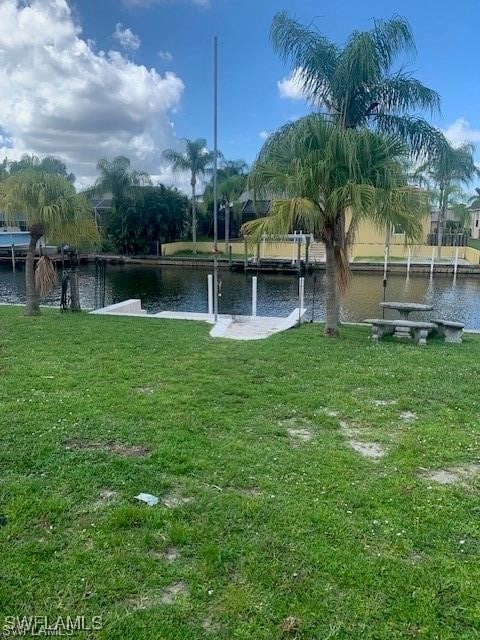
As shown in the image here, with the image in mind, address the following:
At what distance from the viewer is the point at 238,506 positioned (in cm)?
301

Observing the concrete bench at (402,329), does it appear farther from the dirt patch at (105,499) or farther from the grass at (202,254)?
the grass at (202,254)

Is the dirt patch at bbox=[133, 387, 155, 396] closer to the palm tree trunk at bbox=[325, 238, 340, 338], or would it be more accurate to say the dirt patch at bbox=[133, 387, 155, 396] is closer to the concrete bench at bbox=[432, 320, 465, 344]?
the palm tree trunk at bbox=[325, 238, 340, 338]

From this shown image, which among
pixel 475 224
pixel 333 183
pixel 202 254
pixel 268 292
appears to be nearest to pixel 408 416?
pixel 333 183

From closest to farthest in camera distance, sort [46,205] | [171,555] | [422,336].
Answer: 1. [171,555]
2. [422,336]
3. [46,205]

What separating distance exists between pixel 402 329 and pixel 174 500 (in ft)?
22.5

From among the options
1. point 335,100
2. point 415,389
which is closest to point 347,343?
point 415,389

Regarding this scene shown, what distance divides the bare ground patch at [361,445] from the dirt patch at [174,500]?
1.57 metres

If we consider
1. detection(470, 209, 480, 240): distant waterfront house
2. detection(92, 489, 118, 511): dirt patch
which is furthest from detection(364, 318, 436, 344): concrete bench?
detection(470, 209, 480, 240): distant waterfront house

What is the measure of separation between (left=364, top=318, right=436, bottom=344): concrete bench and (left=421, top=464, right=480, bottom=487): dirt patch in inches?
199

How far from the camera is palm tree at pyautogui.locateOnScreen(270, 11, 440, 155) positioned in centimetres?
898

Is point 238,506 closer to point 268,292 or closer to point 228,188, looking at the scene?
point 268,292

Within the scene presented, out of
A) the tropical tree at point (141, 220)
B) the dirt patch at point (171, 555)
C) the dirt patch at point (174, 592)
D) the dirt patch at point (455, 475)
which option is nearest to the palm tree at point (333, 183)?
the dirt patch at point (455, 475)

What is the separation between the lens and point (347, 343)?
8422 millimetres

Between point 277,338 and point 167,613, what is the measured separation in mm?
6718
